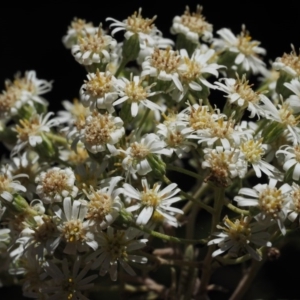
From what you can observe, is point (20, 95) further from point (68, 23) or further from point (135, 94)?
point (68, 23)

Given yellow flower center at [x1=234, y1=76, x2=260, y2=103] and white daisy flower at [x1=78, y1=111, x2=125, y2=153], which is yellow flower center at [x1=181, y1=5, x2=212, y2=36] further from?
white daisy flower at [x1=78, y1=111, x2=125, y2=153]

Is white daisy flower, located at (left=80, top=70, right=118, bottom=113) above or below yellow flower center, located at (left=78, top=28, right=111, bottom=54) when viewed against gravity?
below

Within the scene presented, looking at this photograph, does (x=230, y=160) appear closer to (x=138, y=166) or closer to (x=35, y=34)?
(x=138, y=166)

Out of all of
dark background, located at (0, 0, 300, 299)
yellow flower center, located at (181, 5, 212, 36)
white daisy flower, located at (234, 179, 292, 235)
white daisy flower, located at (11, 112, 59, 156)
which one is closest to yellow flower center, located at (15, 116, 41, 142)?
white daisy flower, located at (11, 112, 59, 156)

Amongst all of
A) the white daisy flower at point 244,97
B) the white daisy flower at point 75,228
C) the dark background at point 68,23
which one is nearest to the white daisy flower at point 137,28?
the white daisy flower at point 244,97

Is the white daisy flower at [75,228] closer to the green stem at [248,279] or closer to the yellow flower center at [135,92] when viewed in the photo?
the yellow flower center at [135,92]

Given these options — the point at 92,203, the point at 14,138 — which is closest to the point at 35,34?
the point at 14,138
